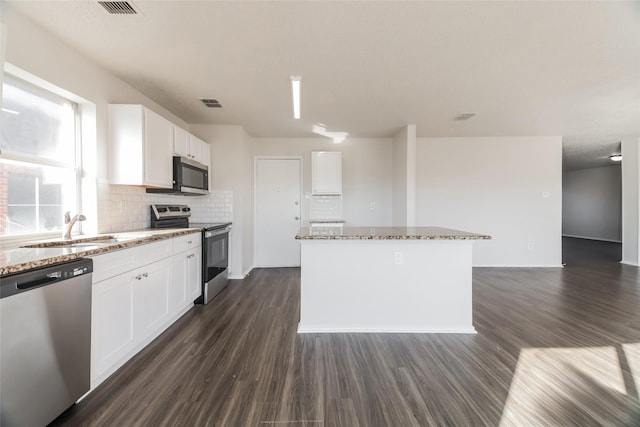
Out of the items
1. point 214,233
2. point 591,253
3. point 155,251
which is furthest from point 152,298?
point 591,253

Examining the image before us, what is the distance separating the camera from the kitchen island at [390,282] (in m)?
2.51

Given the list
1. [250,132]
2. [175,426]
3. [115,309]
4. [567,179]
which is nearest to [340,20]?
[115,309]

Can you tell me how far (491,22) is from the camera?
185cm

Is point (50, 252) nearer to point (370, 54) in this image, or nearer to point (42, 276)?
point (42, 276)

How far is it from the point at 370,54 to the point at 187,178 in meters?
2.53

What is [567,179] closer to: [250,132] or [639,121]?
[639,121]

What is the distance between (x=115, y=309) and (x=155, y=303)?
1.55ft

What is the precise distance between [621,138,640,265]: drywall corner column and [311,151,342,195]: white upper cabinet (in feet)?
18.0

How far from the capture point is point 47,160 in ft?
6.83

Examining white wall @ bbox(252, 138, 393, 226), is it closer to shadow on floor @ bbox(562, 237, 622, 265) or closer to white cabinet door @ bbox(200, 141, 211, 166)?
white cabinet door @ bbox(200, 141, 211, 166)

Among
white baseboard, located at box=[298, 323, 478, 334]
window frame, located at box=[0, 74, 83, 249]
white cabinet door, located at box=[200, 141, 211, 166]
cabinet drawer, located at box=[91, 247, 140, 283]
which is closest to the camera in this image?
cabinet drawer, located at box=[91, 247, 140, 283]

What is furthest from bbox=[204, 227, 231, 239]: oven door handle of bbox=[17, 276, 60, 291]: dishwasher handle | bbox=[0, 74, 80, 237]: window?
bbox=[17, 276, 60, 291]: dishwasher handle

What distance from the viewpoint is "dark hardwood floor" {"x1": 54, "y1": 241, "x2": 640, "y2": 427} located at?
4.92ft

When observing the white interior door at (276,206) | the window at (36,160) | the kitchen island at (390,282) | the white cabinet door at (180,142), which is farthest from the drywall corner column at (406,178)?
the window at (36,160)
